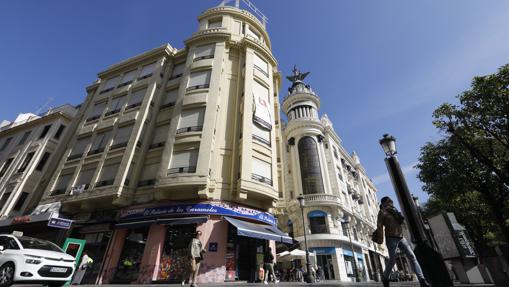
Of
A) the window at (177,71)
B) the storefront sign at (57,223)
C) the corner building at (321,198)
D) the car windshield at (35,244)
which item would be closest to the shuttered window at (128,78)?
the window at (177,71)

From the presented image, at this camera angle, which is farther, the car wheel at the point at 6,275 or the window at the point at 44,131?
the window at the point at 44,131

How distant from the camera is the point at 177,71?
21.9m

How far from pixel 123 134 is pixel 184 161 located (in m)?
6.76

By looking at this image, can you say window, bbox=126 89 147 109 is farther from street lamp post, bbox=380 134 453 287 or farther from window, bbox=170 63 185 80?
street lamp post, bbox=380 134 453 287

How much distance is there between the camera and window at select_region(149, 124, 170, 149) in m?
17.5

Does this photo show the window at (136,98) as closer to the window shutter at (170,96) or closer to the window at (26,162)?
the window shutter at (170,96)

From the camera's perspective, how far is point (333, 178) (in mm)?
31469

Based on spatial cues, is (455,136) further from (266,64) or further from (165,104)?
(165,104)

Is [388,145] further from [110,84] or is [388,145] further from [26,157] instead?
[26,157]

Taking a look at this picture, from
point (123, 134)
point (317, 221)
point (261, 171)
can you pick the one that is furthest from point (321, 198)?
point (123, 134)

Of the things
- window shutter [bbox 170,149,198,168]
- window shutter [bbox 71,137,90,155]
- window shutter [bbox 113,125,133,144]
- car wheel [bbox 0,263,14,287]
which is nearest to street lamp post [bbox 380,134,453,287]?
car wheel [bbox 0,263,14,287]

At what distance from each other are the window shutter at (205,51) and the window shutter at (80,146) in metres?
11.5

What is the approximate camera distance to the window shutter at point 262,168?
16.1 m

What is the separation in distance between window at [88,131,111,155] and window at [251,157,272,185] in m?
11.8
